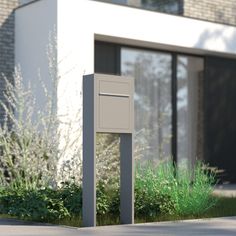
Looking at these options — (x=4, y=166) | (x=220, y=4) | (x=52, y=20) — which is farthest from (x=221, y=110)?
(x=4, y=166)

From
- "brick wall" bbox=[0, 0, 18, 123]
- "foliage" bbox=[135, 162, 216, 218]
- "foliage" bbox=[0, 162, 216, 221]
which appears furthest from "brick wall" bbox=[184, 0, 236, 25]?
"foliage" bbox=[135, 162, 216, 218]

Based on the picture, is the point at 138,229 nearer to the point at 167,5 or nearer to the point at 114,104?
the point at 114,104

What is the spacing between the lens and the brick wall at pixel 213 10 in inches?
664

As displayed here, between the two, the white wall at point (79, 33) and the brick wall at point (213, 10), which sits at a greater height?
the brick wall at point (213, 10)

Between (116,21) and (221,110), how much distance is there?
430 centimetres

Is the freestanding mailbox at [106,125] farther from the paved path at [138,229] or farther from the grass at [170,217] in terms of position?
the paved path at [138,229]

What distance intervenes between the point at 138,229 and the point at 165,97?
885 centimetres

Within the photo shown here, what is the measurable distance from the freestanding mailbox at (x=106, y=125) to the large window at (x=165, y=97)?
6.57m

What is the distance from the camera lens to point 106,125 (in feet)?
28.1

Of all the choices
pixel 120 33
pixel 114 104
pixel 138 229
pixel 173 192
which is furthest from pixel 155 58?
pixel 138 229

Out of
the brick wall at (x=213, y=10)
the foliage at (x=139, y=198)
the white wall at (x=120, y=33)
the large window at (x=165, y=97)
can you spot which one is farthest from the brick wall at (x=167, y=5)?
the foliage at (x=139, y=198)

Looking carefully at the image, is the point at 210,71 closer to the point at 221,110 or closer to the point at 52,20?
the point at 221,110

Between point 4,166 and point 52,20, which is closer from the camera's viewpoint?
point 4,166

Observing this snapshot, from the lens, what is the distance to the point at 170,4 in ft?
56.1
